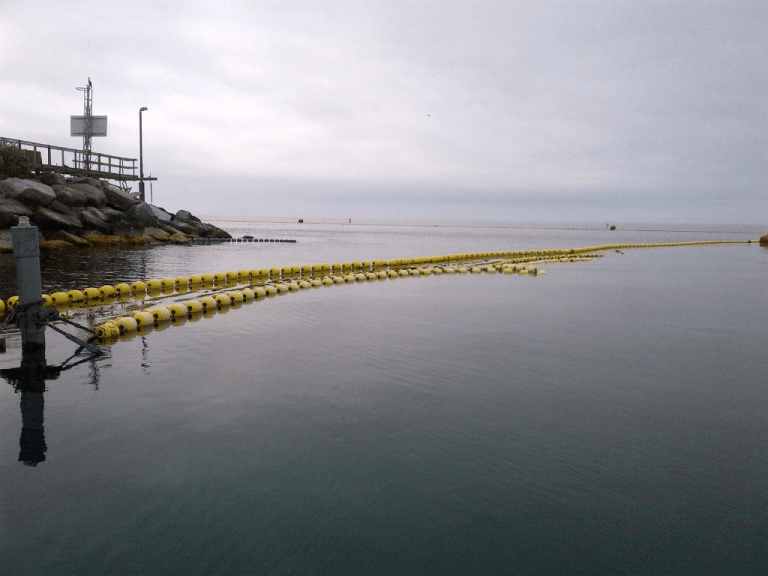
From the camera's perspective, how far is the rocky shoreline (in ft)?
120

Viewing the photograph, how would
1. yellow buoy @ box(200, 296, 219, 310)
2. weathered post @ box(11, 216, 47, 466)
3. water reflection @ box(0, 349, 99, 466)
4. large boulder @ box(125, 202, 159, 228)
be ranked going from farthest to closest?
1. large boulder @ box(125, 202, 159, 228)
2. yellow buoy @ box(200, 296, 219, 310)
3. weathered post @ box(11, 216, 47, 466)
4. water reflection @ box(0, 349, 99, 466)

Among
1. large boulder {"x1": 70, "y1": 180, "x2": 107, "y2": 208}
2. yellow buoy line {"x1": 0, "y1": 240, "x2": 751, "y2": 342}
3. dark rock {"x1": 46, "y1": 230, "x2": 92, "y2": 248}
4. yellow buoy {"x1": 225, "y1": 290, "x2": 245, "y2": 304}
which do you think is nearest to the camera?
yellow buoy line {"x1": 0, "y1": 240, "x2": 751, "y2": 342}

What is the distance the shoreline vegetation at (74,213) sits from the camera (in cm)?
3650

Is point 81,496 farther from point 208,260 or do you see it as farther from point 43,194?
point 43,194

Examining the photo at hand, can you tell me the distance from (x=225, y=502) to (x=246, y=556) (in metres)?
1.05

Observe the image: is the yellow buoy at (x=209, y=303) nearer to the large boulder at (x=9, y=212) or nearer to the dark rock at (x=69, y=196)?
the large boulder at (x=9, y=212)

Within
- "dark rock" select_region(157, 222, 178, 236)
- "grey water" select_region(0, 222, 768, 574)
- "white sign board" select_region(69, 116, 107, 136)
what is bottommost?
"grey water" select_region(0, 222, 768, 574)

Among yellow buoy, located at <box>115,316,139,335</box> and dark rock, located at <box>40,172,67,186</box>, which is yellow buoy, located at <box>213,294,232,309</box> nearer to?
yellow buoy, located at <box>115,316,139,335</box>

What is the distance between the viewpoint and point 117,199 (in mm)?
48250

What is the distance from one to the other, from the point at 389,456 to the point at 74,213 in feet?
145

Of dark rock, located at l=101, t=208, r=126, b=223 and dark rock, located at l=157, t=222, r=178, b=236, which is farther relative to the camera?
dark rock, located at l=157, t=222, r=178, b=236

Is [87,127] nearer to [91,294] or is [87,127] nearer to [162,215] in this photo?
[162,215]

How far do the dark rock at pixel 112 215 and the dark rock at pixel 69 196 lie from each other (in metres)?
2.07

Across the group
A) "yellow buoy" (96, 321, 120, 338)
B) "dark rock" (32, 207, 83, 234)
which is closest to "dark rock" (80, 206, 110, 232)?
"dark rock" (32, 207, 83, 234)
